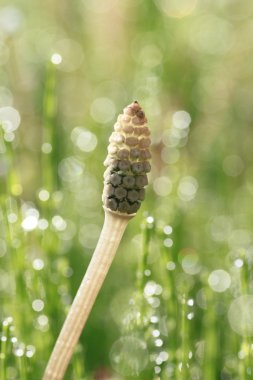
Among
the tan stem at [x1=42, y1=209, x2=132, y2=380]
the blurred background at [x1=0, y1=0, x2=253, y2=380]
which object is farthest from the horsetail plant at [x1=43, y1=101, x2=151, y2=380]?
the blurred background at [x1=0, y1=0, x2=253, y2=380]

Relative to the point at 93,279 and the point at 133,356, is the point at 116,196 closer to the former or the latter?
the point at 93,279

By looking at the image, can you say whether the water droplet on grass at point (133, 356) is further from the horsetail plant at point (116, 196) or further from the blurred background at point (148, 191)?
the horsetail plant at point (116, 196)

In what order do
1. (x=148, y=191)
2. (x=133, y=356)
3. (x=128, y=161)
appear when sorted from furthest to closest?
(x=148, y=191)
(x=133, y=356)
(x=128, y=161)

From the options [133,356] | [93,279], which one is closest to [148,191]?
[133,356]

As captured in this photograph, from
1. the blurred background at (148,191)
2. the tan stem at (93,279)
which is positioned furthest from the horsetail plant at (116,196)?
the blurred background at (148,191)

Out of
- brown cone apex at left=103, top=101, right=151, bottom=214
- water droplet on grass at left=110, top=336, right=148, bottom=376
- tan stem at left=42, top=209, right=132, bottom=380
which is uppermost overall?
brown cone apex at left=103, top=101, right=151, bottom=214

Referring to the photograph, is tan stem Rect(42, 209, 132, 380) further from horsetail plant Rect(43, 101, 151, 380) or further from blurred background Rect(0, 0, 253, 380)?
blurred background Rect(0, 0, 253, 380)

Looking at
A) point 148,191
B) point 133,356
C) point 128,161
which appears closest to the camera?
point 128,161

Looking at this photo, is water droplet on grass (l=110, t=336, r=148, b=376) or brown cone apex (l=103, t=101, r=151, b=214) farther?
water droplet on grass (l=110, t=336, r=148, b=376)
